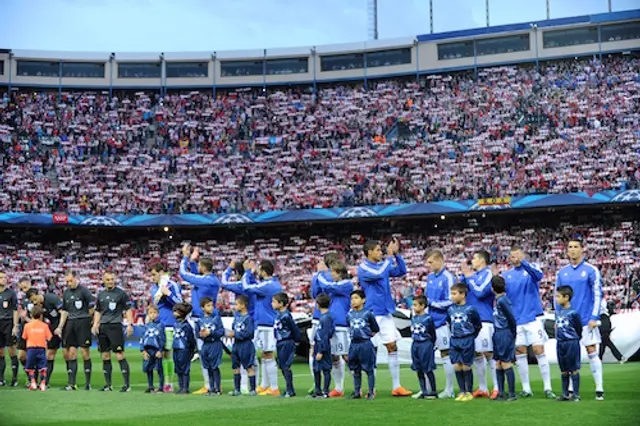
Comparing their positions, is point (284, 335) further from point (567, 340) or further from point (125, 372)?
point (567, 340)

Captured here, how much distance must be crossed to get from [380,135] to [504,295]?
1426 inches

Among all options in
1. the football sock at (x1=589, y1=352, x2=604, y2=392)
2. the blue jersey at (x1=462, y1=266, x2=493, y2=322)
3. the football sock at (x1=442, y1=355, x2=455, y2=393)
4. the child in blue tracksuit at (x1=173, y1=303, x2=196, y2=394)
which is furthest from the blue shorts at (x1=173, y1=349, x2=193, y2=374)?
the football sock at (x1=589, y1=352, x2=604, y2=392)

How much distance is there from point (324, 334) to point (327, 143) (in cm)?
3559

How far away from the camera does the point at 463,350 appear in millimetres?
12930

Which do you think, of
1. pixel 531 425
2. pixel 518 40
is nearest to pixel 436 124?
pixel 518 40

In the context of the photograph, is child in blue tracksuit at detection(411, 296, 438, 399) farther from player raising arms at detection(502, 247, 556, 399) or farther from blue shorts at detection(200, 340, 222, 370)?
blue shorts at detection(200, 340, 222, 370)

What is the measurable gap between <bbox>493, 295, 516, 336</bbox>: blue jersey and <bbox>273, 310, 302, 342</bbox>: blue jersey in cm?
337

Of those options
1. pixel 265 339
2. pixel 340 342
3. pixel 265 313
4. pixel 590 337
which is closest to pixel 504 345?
pixel 590 337

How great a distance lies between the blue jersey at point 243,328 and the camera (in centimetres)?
1477

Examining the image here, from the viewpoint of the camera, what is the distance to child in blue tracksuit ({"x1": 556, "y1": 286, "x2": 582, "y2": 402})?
12328 millimetres

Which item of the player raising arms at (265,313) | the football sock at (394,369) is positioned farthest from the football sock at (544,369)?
the player raising arms at (265,313)

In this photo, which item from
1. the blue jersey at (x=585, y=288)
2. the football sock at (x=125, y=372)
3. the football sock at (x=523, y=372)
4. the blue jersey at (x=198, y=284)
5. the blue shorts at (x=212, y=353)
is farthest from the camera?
the blue jersey at (x=198, y=284)

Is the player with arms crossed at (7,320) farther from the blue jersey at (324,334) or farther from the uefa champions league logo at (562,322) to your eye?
the uefa champions league logo at (562,322)

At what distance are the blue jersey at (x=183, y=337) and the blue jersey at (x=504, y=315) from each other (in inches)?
216
